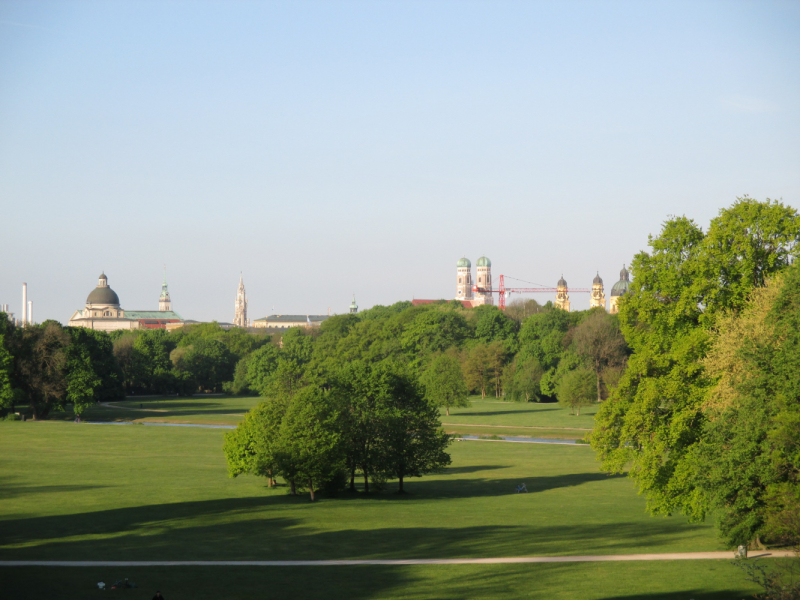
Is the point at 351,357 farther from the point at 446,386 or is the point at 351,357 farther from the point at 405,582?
the point at 405,582

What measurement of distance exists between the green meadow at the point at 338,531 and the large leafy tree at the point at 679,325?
130 inches

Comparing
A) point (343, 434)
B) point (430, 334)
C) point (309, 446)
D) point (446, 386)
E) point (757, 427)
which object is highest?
point (430, 334)

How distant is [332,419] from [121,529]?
13231 mm

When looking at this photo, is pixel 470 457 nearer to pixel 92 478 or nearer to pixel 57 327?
Result: pixel 92 478

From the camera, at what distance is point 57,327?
9562cm

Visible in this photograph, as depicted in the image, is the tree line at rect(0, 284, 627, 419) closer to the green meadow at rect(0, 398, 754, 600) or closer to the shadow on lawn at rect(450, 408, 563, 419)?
the shadow on lawn at rect(450, 408, 563, 419)

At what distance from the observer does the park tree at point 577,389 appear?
95.1m

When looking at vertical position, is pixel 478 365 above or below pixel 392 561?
above

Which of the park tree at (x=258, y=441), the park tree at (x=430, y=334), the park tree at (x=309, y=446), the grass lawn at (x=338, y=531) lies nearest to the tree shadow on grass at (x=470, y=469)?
the grass lawn at (x=338, y=531)

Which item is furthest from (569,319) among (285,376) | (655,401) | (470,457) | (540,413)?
(655,401)

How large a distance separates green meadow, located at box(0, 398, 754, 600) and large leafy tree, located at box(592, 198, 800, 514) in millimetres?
3314

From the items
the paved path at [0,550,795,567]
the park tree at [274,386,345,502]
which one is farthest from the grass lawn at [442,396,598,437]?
the paved path at [0,550,795,567]

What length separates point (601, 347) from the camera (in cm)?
10506

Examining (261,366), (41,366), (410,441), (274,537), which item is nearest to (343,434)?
(410,441)
